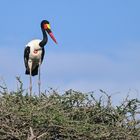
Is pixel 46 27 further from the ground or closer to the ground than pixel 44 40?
further from the ground

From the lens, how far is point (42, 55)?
80.5 feet

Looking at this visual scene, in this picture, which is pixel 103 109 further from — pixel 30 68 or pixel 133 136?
pixel 30 68

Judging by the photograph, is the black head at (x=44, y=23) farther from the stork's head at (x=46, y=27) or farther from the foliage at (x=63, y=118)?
the foliage at (x=63, y=118)

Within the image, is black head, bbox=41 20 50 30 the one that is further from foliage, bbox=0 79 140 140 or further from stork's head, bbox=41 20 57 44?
foliage, bbox=0 79 140 140

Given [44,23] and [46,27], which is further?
[44,23]

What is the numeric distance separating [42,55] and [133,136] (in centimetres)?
995

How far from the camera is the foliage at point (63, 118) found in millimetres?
14281

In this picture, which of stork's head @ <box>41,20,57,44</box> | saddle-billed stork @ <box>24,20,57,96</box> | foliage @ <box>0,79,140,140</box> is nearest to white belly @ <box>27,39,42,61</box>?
saddle-billed stork @ <box>24,20,57,96</box>

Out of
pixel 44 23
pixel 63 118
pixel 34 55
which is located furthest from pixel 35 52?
pixel 63 118

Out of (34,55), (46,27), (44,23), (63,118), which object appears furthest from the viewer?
(44,23)

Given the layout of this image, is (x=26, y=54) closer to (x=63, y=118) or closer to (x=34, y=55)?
(x=34, y=55)

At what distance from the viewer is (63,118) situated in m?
14.5

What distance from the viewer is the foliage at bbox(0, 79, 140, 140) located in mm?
14281

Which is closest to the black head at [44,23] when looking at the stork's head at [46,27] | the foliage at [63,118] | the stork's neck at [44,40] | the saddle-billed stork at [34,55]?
the stork's head at [46,27]
